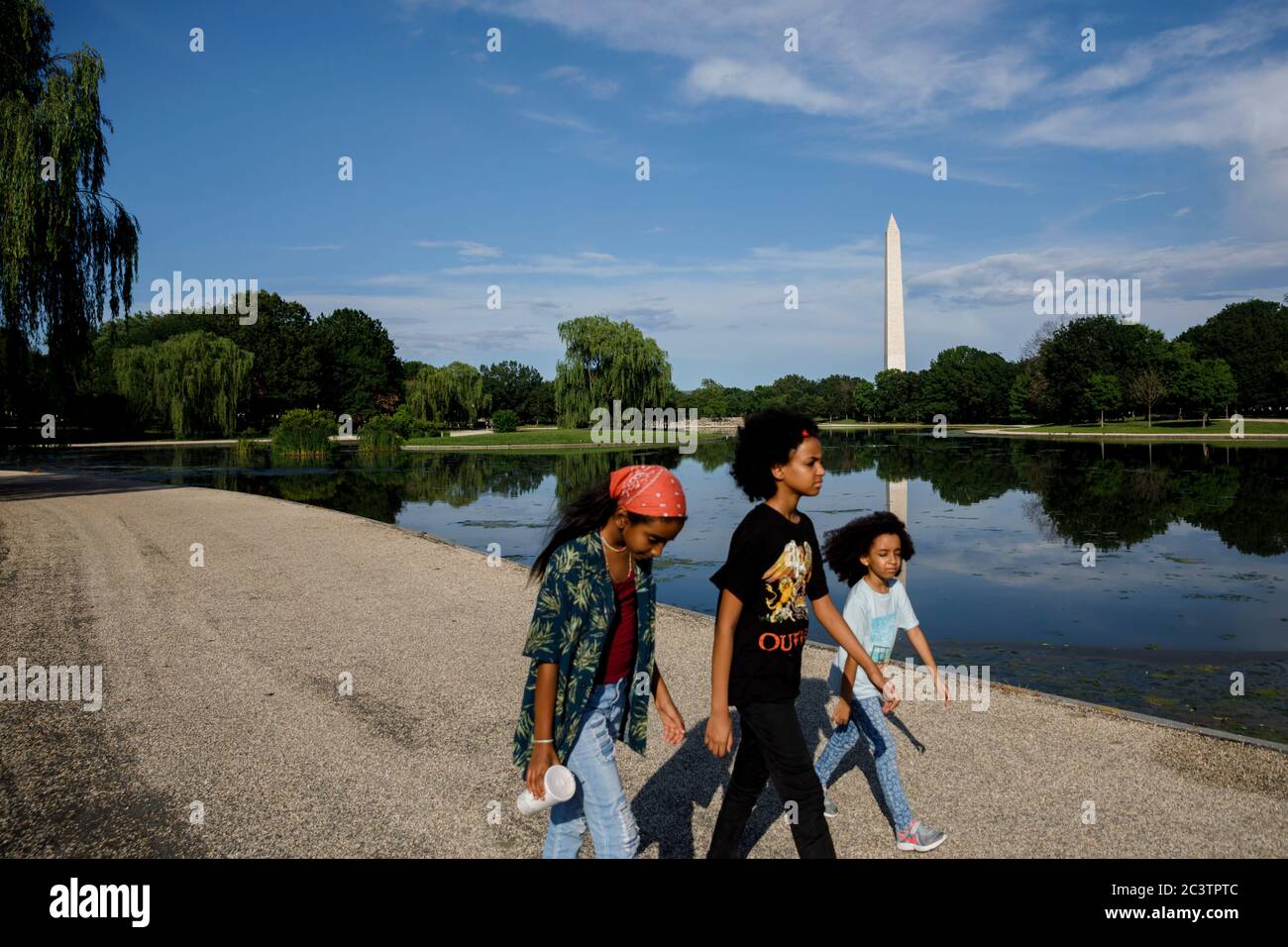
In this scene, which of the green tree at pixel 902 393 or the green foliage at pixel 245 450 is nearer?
the green foliage at pixel 245 450

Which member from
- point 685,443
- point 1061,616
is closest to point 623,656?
point 1061,616

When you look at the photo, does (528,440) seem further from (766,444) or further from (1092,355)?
(766,444)

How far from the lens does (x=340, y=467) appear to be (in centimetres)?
3753

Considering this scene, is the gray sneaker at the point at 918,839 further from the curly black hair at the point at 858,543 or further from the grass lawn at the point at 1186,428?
the grass lawn at the point at 1186,428

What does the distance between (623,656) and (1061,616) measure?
28.1 feet

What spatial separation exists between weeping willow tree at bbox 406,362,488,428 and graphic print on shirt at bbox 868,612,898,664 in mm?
71414

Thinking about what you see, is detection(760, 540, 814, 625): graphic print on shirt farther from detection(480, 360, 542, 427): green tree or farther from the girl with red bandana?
detection(480, 360, 542, 427): green tree

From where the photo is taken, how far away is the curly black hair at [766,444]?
349 cm

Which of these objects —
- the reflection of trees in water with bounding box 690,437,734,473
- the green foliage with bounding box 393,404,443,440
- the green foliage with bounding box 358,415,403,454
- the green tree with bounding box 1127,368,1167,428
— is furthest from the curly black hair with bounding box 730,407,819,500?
the green tree with bounding box 1127,368,1167,428

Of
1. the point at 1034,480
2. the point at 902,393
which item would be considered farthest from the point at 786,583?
the point at 902,393

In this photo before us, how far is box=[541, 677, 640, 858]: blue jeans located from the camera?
9.56ft

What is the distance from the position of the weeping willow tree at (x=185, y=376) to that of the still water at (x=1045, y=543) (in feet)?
59.9

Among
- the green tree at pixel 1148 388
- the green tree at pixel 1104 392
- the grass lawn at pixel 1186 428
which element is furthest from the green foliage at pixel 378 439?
the green tree at pixel 1148 388

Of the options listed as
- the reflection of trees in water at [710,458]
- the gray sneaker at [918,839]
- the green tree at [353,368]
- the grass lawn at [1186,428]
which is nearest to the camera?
the gray sneaker at [918,839]
